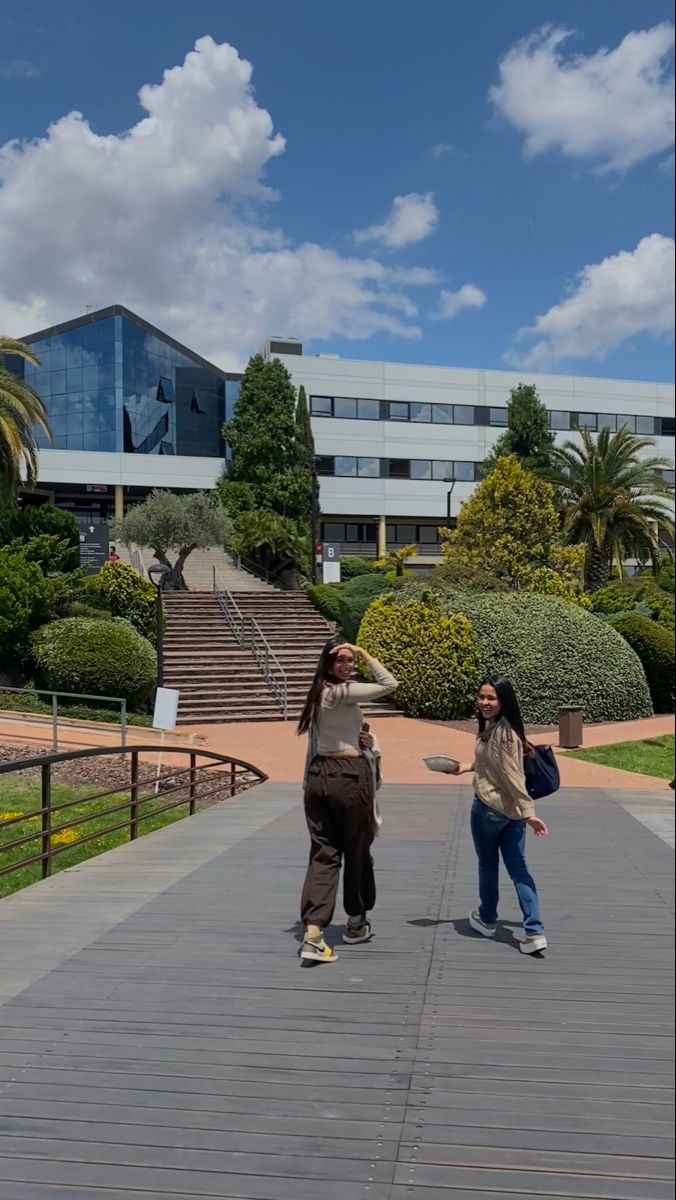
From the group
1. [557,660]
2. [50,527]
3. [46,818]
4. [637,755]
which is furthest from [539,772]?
[50,527]

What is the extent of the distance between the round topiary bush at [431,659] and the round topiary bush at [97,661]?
4.93 meters

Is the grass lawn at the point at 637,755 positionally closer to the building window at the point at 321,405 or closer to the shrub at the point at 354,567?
the shrub at the point at 354,567

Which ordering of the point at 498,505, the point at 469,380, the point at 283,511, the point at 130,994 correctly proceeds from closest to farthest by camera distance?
the point at 130,994 → the point at 498,505 → the point at 283,511 → the point at 469,380

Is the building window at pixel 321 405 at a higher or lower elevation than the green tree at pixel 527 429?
higher

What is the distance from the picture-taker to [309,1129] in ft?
9.71

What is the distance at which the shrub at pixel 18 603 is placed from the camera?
761 inches

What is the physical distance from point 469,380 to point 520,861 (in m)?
46.0

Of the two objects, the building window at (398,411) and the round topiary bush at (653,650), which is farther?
the building window at (398,411)

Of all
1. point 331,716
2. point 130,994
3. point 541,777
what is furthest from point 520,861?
point 130,994

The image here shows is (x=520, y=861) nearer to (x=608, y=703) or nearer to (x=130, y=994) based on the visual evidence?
(x=130, y=994)

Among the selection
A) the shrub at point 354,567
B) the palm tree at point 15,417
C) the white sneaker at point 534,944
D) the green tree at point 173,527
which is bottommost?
the white sneaker at point 534,944

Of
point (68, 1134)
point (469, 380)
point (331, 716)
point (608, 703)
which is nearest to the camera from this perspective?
point (68, 1134)

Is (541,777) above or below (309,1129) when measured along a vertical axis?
above

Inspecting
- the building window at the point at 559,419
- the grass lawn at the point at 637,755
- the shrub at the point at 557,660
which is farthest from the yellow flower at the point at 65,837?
the building window at the point at 559,419
